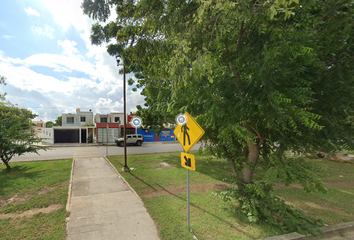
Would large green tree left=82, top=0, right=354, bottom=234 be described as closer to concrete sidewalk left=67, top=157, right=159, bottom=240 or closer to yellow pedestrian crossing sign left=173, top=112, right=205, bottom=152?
yellow pedestrian crossing sign left=173, top=112, right=205, bottom=152

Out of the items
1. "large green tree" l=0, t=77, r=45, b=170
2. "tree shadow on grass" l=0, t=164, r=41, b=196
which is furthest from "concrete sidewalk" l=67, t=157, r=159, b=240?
"large green tree" l=0, t=77, r=45, b=170

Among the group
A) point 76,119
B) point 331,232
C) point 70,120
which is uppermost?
point 76,119

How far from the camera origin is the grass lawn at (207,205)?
379 centimetres

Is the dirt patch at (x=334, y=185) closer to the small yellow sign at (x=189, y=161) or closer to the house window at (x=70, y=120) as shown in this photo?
the small yellow sign at (x=189, y=161)

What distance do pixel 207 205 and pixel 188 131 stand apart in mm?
2703

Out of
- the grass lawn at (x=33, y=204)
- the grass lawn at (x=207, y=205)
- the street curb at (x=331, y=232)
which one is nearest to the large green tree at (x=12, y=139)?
the grass lawn at (x=33, y=204)

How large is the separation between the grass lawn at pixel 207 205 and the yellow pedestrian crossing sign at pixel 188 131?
1.85 meters

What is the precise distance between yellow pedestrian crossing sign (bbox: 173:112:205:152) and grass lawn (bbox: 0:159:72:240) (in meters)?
3.16

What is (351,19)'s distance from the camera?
9.78ft

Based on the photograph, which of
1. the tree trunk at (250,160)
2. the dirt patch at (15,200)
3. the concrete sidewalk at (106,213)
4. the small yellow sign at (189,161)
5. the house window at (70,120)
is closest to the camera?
the concrete sidewalk at (106,213)

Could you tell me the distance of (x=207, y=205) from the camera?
5074 mm

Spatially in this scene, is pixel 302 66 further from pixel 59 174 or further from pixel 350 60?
pixel 59 174

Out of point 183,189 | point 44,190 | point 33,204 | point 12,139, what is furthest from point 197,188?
point 12,139

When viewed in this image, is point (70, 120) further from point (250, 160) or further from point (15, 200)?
point (250, 160)
